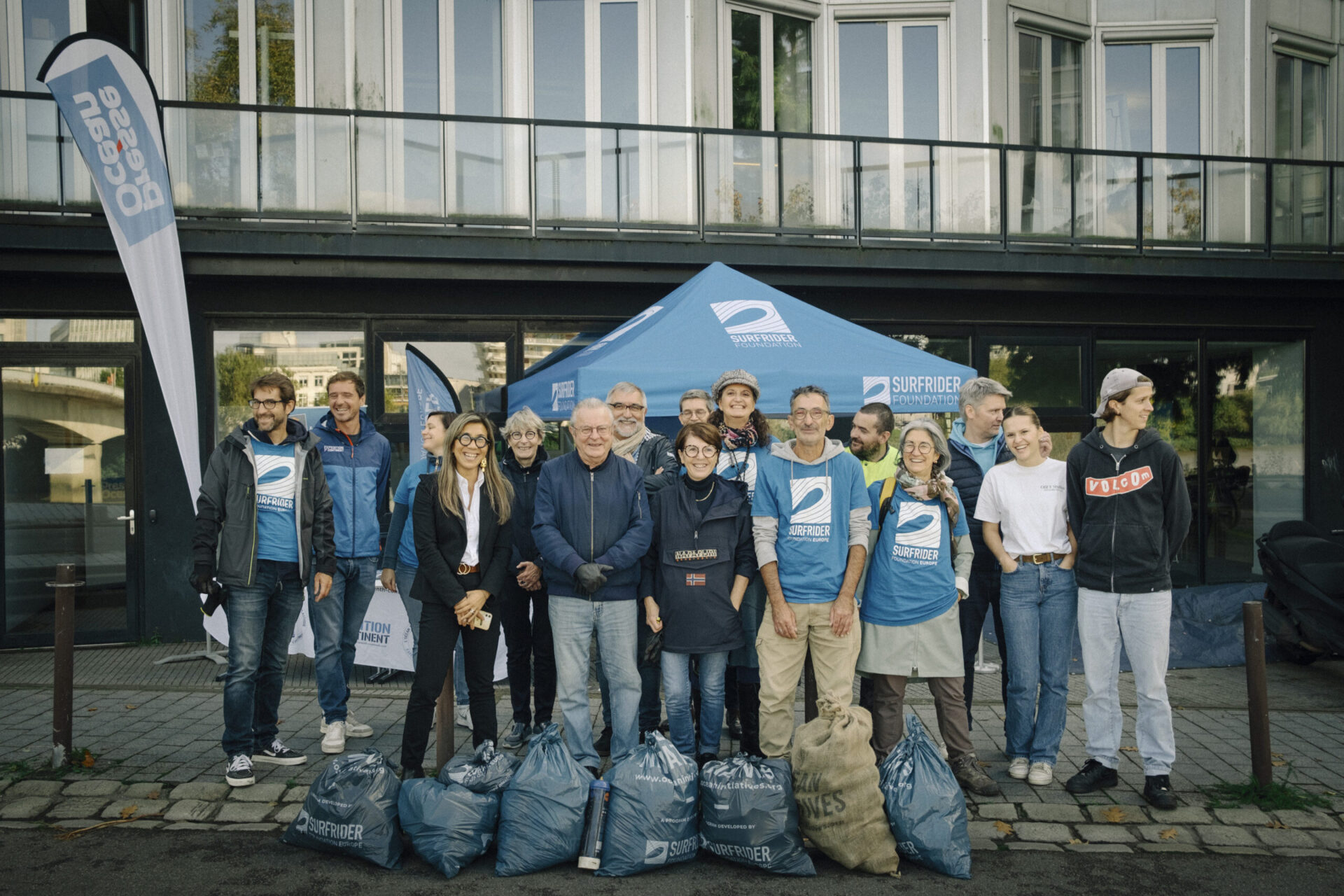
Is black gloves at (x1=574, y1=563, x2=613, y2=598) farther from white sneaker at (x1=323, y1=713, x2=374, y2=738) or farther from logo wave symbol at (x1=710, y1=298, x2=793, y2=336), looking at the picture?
logo wave symbol at (x1=710, y1=298, x2=793, y2=336)

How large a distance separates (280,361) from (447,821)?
21.1ft

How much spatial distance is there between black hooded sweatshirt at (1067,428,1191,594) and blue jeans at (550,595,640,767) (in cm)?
239

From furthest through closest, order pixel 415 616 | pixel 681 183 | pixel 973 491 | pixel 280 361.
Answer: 1. pixel 681 183
2. pixel 280 361
3. pixel 415 616
4. pixel 973 491

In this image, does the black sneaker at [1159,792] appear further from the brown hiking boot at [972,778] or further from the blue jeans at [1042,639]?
the brown hiking boot at [972,778]

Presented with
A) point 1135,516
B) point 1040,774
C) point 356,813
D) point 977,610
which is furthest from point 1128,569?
point 356,813

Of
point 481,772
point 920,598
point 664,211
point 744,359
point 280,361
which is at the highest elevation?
point 664,211

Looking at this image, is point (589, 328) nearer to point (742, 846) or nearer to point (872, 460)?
point (872, 460)

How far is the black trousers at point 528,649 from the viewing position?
5.61 m

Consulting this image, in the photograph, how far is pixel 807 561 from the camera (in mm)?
4812

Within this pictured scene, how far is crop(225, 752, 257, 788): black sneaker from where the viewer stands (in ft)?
16.2

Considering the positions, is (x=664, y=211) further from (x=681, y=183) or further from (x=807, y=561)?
(x=807, y=561)

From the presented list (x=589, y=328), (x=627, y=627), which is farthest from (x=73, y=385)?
(x=627, y=627)

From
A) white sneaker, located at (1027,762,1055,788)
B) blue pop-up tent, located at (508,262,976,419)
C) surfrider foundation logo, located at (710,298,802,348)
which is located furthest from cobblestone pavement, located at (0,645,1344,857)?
surfrider foundation logo, located at (710,298,802,348)

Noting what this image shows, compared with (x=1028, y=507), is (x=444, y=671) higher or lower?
lower
